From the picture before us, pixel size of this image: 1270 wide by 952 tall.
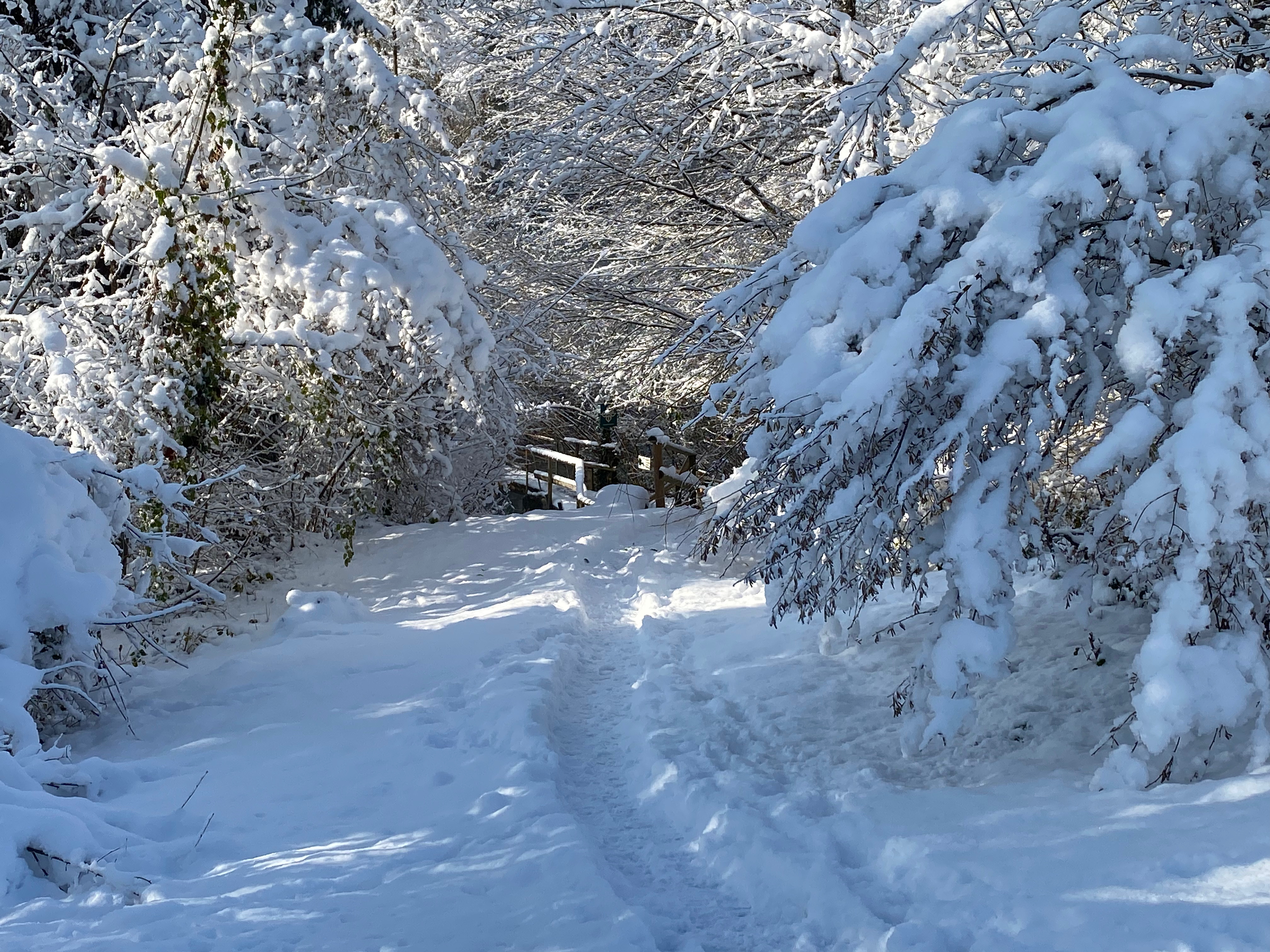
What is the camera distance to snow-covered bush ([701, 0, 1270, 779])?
3539 millimetres

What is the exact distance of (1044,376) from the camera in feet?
12.5

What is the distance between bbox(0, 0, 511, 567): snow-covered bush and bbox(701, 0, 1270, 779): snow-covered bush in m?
4.66

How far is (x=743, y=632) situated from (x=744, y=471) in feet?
5.78

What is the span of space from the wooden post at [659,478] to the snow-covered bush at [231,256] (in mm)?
3886

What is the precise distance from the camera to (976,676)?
4.02 m

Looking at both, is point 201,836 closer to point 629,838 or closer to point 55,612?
point 629,838

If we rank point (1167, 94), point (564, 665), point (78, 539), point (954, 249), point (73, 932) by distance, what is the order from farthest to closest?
point (564, 665) → point (78, 539) → point (954, 249) → point (1167, 94) → point (73, 932)

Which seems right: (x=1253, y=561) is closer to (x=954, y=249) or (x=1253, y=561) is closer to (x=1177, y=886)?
(x=1177, y=886)

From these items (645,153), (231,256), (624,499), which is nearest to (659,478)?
(624,499)

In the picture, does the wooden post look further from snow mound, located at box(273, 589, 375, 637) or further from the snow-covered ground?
the snow-covered ground

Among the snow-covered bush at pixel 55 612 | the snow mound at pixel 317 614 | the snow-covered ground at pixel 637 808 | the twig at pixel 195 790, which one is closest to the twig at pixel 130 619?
the snow-covered bush at pixel 55 612

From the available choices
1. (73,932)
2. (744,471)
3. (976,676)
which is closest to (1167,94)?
(976,676)

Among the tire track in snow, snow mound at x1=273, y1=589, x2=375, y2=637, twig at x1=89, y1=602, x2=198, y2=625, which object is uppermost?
twig at x1=89, y1=602, x2=198, y2=625

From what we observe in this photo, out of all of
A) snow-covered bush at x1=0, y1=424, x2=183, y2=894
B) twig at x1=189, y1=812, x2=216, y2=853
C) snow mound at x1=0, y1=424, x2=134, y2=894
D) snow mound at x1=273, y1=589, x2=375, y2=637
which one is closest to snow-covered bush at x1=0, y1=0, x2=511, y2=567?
snow mound at x1=273, y1=589, x2=375, y2=637
